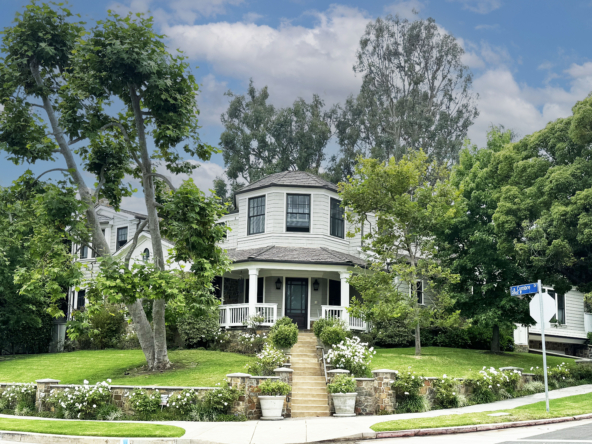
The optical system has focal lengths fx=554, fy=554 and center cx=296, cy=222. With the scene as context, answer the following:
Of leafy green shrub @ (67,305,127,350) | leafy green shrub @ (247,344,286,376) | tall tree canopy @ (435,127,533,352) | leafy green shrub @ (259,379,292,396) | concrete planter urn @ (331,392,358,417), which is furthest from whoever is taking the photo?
leafy green shrub @ (67,305,127,350)

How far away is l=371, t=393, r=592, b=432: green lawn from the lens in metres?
11.7

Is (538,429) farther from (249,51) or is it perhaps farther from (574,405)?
(249,51)

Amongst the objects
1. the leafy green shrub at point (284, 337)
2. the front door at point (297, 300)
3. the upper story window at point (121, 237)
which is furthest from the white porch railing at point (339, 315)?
the upper story window at point (121, 237)

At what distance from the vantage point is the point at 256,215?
26703mm

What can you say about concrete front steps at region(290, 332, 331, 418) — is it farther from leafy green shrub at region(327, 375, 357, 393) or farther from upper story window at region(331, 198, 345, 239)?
upper story window at region(331, 198, 345, 239)

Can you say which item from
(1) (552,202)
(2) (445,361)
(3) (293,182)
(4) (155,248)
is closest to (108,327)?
(4) (155,248)

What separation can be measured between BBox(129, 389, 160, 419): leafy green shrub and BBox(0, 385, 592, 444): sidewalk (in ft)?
2.69

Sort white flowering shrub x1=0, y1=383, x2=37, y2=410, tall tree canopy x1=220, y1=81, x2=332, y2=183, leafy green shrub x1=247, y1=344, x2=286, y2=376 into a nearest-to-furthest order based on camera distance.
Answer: white flowering shrub x1=0, y1=383, x2=37, y2=410 < leafy green shrub x1=247, y1=344, x2=286, y2=376 < tall tree canopy x1=220, y1=81, x2=332, y2=183

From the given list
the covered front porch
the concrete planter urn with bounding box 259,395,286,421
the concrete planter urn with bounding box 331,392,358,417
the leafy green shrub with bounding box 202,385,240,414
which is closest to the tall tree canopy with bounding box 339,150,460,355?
the covered front porch

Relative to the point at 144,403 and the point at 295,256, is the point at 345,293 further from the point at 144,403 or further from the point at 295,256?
the point at 144,403

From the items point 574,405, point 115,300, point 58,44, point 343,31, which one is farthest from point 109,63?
point 343,31

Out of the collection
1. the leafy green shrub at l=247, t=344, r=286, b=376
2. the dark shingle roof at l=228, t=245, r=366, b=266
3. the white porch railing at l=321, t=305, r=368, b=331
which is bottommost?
the leafy green shrub at l=247, t=344, r=286, b=376

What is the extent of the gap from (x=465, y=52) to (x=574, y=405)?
34.8 meters

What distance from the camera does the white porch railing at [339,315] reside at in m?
22.5
